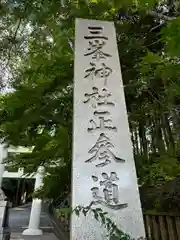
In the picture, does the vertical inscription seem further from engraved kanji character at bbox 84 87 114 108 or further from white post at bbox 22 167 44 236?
white post at bbox 22 167 44 236

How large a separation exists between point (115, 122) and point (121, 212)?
82 centimetres

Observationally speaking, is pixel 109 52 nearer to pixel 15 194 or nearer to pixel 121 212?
pixel 121 212

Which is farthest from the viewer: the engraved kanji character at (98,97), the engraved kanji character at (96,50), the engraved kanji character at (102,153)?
the engraved kanji character at (96,50)

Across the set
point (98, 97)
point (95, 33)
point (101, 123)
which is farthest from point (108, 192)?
point (95, 33)

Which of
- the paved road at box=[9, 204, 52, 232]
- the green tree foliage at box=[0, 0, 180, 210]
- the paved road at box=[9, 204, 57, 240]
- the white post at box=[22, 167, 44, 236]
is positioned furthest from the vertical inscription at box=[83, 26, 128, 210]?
the paved road at box=[9, 204, 52, 232]

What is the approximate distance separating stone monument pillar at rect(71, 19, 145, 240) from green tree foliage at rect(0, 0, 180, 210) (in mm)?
486

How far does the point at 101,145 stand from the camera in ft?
7.95

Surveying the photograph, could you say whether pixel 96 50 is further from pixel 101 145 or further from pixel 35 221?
pixel 35 221

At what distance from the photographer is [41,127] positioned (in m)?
3.88

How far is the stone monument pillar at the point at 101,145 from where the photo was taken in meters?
2.13

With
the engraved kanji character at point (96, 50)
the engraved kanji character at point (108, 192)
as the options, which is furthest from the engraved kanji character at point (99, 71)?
the engraved kanji character at point (108, 192)

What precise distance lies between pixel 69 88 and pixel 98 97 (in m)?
1.18

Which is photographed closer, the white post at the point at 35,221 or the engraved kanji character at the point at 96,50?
the engraved kanji character at the point at 96,50

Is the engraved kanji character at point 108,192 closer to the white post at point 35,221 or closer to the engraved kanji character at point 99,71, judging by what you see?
the engraved kanji character at point 99,71
